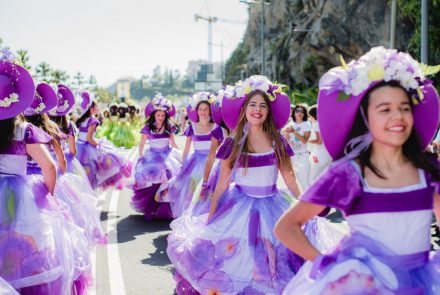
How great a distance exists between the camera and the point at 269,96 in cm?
535

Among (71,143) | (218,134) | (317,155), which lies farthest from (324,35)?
(218,134)

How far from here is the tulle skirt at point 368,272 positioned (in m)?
2.56

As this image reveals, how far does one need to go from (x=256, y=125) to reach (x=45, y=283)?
7.81 ft

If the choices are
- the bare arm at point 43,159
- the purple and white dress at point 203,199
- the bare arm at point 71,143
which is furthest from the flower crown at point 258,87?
the bare arm at point 71,143

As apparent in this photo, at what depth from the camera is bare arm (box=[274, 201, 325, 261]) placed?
108 inches

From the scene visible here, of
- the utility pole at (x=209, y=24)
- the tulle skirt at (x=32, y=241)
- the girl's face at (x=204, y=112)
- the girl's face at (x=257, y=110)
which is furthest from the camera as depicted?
the utility pole at (x=209, y=24)

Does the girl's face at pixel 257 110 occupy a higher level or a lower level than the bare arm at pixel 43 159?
higher

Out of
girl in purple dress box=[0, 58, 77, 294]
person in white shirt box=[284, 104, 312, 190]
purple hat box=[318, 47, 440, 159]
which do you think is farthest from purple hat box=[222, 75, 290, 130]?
person in white shirt box=[284, 104, 312, 190]

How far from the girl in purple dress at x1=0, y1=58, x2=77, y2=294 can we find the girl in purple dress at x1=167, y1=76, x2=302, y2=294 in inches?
43.2

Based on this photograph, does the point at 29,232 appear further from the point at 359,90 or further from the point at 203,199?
the point at 359,90

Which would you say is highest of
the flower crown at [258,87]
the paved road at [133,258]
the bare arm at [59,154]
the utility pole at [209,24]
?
the utility pole at [209,24]

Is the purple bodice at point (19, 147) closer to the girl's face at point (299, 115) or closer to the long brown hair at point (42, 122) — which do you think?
the long brown hair at point (42, 122)

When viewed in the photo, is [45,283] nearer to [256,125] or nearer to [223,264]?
[223,264]

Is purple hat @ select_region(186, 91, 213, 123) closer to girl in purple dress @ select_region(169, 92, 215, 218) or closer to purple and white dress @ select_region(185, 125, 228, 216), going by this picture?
girl in purple dress @ select_region(169, 92, 215, 218)
